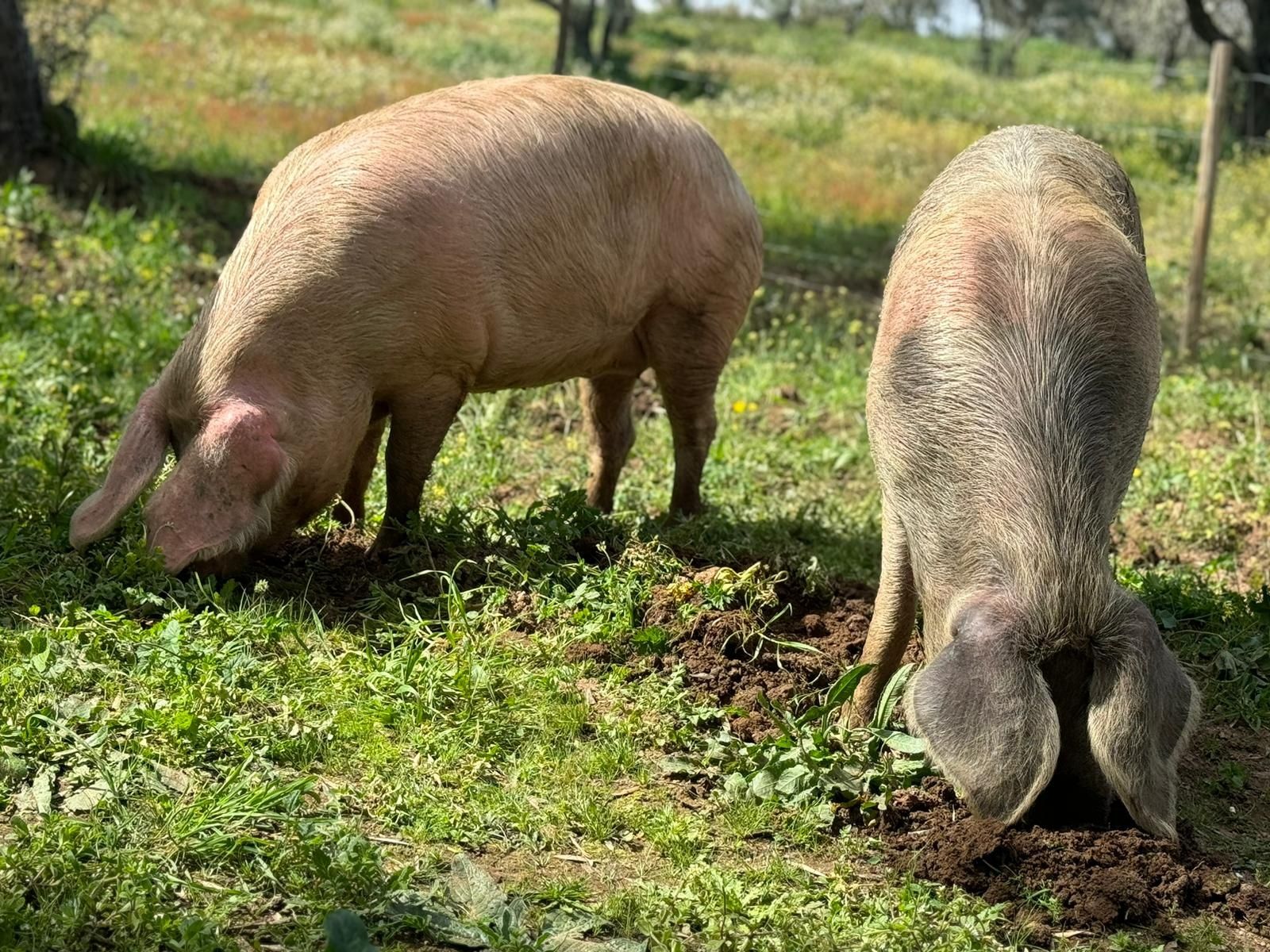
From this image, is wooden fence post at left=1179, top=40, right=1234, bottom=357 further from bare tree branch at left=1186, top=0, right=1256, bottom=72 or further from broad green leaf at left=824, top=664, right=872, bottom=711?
bare tree branch at left=1186, top=0, right=1256, bottom=72

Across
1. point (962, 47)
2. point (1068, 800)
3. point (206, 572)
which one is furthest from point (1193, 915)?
point (962, 47)

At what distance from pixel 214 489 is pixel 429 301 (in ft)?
3.43

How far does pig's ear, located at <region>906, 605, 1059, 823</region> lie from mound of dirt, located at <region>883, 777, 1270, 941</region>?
335 millimetres

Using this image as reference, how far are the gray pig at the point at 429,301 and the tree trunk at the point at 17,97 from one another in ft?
16.4

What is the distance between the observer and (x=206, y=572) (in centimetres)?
Answer: 515

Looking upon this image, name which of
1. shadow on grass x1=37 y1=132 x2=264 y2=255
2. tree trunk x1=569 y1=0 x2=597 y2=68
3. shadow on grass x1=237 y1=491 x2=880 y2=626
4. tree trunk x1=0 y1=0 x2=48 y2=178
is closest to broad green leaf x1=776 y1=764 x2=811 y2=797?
shadow on grass x1=237 y1=491 x2=880 y2=626

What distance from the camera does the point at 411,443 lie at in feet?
18.3

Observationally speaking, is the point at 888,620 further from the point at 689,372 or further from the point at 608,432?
the point at 608,432

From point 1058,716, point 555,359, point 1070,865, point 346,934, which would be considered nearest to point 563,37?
point 555,359

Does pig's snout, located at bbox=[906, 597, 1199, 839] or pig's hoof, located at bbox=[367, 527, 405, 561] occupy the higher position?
pig's snout, located at bbox=[906, 597, 1199, 839]

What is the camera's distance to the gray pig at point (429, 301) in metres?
5.06

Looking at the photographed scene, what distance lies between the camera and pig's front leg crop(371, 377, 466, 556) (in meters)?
5.55

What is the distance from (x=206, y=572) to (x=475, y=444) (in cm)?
234

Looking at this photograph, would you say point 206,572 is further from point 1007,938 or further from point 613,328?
point 1007,938
